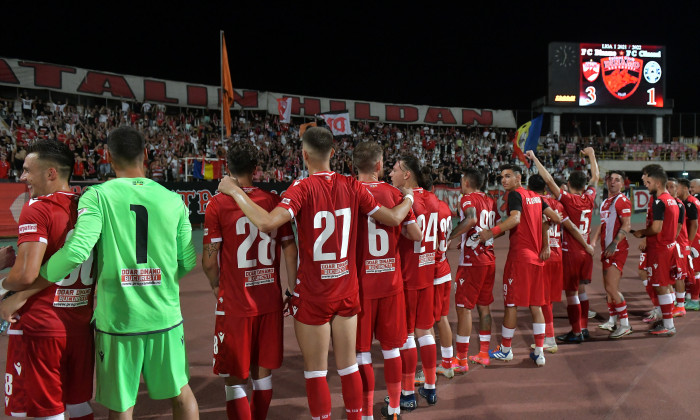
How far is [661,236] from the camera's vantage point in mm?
7211

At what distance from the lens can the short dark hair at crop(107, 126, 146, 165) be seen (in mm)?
3006

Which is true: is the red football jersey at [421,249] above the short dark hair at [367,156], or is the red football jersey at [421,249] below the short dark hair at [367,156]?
below

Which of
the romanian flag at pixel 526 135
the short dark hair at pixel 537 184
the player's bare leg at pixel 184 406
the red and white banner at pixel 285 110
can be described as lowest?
the player's bare leg at pixel 184 406

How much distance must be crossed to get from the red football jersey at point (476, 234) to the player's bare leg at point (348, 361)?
8.21ft

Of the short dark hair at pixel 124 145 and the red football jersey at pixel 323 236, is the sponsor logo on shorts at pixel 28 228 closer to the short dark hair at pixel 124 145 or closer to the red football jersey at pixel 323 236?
the short dark hair at pixel 124 145

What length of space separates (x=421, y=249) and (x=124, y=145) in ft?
9.36

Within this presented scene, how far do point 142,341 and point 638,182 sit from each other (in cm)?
4879

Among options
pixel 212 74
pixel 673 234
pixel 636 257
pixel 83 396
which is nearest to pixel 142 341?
pixel 83 396

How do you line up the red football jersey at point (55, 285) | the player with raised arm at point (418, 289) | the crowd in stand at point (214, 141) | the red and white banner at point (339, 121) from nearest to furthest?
the red football jersey at point (55, 285) < the player with raised arm at point (418, 289) < the crowd in stand at point (214, 141) < the red and white banner at point (339, 121)

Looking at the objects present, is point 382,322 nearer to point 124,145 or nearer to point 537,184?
point 124,145

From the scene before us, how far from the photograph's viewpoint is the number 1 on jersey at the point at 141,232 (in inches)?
116

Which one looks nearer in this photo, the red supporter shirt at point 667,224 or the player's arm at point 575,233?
the player's arm at point 575,233

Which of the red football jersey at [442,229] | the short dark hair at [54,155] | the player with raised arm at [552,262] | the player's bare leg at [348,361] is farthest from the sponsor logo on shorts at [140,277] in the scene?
the player with raised arm at [552,262]

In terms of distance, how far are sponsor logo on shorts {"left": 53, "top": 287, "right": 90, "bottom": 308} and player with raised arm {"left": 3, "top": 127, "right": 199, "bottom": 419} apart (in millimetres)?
146
